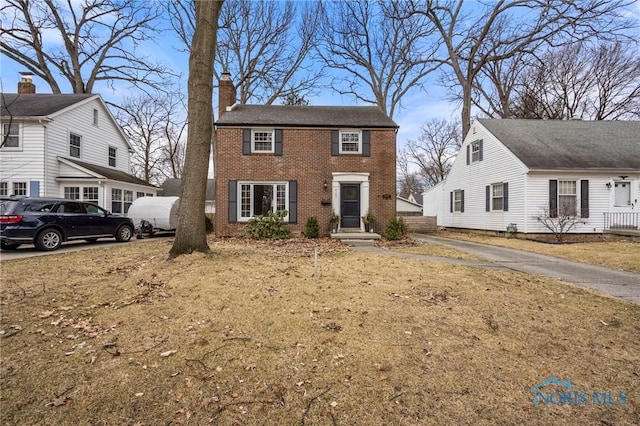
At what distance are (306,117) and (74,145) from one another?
523 inches

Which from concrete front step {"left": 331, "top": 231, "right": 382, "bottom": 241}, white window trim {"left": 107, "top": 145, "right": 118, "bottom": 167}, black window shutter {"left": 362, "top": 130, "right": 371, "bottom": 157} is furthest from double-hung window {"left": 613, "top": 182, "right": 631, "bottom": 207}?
white window trim {"left": 107, "top": 145, "right": 118, "bottom": 167}

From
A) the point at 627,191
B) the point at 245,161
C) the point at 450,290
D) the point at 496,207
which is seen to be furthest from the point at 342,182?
the point at 627,191

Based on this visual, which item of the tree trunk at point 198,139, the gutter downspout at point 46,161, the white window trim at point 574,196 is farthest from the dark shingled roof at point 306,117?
the gutter downspout at point 46,161

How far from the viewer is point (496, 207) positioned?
1542 centimetres

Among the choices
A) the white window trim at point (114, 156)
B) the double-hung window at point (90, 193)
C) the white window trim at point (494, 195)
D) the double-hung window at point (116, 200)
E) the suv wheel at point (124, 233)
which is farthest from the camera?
the white window trim at point (114, 156)

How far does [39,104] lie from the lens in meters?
16.3

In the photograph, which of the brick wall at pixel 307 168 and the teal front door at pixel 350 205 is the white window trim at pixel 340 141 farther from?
the teal front door at pixel 350 205

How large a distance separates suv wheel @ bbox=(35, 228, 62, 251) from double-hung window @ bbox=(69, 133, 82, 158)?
373 inches

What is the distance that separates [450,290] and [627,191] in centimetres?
1492

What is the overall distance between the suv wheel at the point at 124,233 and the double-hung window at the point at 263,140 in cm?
626

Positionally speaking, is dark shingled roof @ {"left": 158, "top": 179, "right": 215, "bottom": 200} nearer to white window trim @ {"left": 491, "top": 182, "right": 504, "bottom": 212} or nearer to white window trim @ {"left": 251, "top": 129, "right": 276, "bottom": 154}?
white window trim @ {"left": 251, "top": 129, "right": 276, "bottom": 154}

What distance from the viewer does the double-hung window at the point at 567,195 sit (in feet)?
44.4

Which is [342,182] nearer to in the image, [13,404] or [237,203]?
[237,203]

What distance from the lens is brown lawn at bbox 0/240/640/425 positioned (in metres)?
2.37
